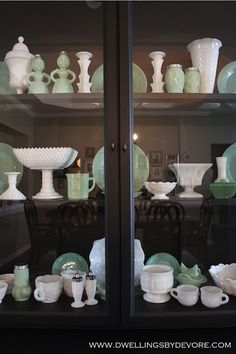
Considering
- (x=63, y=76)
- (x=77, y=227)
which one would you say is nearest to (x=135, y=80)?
(x=63, y=76)

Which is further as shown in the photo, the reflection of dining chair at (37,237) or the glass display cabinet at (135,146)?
the reflection of dining chair at (37,237)

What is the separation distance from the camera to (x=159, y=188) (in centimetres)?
123

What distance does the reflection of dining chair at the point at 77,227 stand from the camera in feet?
4.03

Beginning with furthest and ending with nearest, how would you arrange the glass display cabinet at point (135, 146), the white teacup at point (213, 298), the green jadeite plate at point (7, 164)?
1. the green jadeite plate at point (7, 164)
2. the glass display cabinet at point (135, 146)
3. the white teacup at point (213, 298)

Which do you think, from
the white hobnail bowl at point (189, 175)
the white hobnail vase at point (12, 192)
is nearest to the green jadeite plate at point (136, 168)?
the white hobnail bowl at point (189, 175)

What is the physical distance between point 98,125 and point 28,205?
1.39 feet

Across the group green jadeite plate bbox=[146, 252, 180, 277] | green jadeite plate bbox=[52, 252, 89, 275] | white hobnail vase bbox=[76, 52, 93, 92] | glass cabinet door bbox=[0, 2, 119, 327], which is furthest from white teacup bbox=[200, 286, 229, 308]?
white hobnail vase bbox=[76, 52, 93, 92]

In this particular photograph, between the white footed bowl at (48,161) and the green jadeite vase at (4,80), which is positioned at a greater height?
the green jadeite vase at (4,80)

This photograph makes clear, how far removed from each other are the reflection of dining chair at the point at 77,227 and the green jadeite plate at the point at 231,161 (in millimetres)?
552

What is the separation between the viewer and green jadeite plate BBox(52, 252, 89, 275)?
4.17ft

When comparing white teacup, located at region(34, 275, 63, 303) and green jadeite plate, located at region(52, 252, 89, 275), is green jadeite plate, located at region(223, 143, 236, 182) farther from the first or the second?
white teacup, located at region(34, 275, 63, 303)

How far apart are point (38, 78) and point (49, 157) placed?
296 millimetres

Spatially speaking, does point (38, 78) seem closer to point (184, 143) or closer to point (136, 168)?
point (136, 168)

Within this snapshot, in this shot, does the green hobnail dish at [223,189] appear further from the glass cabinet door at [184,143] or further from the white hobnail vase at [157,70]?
the white hobnail vase at [157,70]
